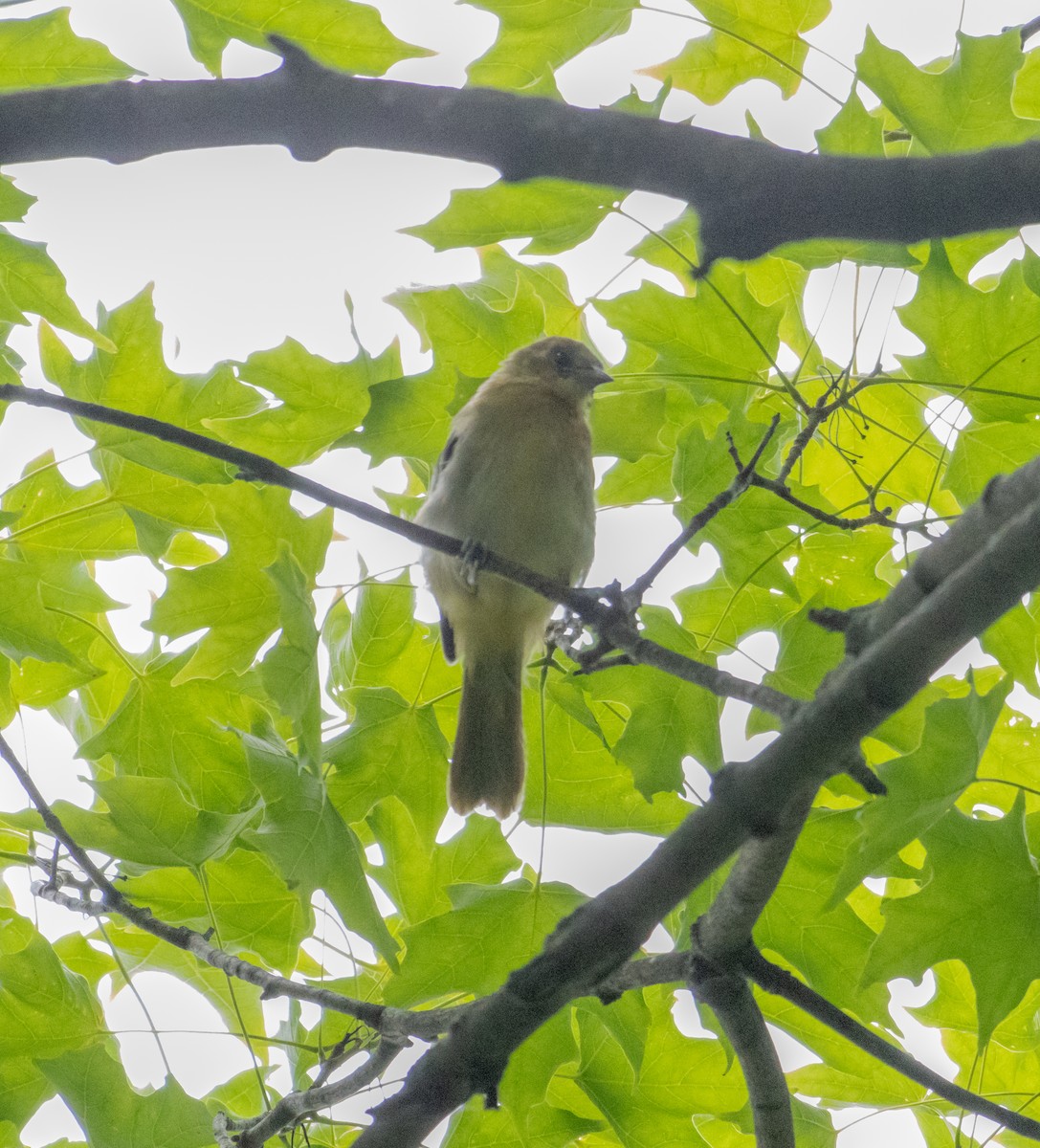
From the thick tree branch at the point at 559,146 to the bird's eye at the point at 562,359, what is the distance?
4.04 meters

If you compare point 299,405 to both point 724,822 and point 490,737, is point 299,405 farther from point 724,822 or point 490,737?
point 724,822

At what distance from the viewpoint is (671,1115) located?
3.98m

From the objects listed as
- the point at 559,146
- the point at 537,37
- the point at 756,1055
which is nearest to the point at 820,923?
the point at 756,1055

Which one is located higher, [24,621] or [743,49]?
[743,49]

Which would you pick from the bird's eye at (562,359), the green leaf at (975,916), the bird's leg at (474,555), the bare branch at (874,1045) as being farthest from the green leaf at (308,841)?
the bird's eye at (562,359)

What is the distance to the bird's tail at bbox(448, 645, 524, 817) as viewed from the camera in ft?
17.7

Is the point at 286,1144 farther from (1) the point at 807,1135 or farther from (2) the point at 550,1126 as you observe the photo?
(1) the point at 807,1135

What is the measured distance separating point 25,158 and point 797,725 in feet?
5.59

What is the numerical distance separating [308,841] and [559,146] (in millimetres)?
2055

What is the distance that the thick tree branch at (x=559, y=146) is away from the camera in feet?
6.47

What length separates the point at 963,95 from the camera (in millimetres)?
3102

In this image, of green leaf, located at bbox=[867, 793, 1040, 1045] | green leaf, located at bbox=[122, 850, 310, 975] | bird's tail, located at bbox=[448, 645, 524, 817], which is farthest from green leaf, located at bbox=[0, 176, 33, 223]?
green leaf, located at bbox=[867, 793, 1040, 1045]

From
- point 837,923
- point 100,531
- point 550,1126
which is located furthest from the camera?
point 100,531

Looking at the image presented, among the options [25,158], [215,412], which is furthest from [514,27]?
[25,158]
